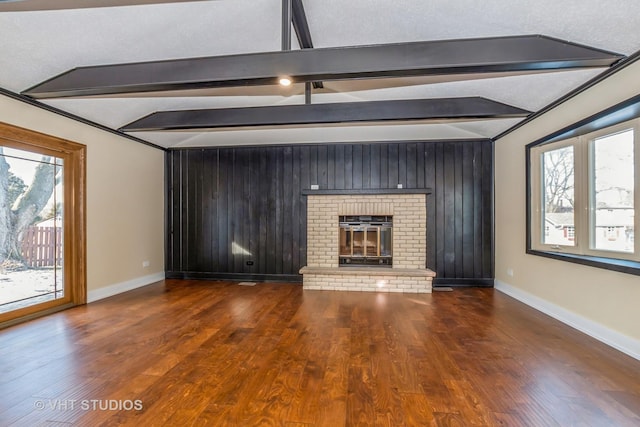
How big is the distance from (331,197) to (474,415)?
415cm

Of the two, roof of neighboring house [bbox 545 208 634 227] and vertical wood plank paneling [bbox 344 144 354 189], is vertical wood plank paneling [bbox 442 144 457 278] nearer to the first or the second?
vertical wood plank paneling [bbox 344 144 354 189]

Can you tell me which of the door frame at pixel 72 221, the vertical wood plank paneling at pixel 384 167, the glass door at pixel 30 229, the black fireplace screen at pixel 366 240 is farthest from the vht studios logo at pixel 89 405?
the vertical wood plank paneling at pixel 384 167

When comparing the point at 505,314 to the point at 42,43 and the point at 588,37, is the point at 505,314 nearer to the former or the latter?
the point at 588,37

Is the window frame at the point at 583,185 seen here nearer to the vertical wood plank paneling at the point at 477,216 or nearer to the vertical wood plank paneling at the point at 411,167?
the vertical wood plank paneling at the point at 477,216

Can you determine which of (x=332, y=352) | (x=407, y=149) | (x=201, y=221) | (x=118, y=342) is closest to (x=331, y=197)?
(x=407, y=149)

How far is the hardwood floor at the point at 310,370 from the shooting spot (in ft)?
6.18

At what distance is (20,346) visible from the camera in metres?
2.86

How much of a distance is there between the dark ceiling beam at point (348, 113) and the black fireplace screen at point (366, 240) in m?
2.05

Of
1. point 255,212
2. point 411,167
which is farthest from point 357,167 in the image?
point 255,212

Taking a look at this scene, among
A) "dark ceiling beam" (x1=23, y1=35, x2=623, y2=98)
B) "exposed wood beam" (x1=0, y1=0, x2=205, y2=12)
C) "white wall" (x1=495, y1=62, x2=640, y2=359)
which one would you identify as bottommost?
"white wall" (x1=495, y1=62, x2=640, y2=359)

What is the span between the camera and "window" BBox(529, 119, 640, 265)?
2912 mm

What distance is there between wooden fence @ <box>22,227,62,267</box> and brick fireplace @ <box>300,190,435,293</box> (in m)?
3.36

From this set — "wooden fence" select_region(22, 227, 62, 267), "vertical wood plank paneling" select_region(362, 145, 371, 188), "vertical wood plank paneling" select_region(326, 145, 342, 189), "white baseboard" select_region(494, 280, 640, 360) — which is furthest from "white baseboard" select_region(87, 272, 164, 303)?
"white baseboard" select_region(494, 280, 640, 360)

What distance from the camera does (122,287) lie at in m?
5.00
